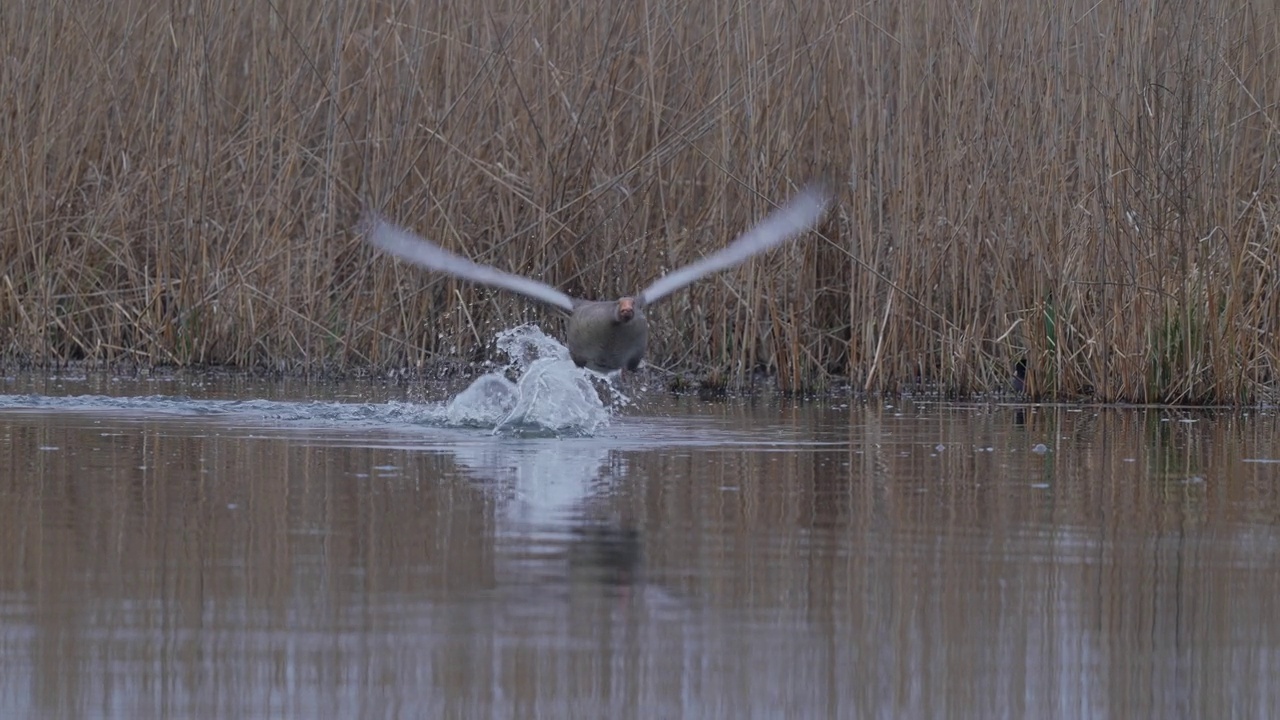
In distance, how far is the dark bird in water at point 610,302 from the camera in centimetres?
938

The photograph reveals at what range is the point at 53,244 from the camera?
1292 cm

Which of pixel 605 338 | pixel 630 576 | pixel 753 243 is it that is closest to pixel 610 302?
pixel 605 338

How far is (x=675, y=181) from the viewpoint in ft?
40.7

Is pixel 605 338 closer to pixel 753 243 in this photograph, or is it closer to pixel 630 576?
pixel 753 243

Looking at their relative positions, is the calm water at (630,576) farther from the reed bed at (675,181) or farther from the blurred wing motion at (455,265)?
the reed bed at (675,181)

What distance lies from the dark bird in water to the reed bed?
170cm

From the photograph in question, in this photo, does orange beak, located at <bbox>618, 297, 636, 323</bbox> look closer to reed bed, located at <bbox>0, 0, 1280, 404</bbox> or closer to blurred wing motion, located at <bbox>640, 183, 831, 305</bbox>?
blurred wing motion, located at <bbox>640, 183, 831, 305</bbox>

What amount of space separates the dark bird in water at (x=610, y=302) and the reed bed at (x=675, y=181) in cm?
170

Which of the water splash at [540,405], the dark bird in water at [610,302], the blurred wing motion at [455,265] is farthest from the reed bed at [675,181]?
the water splash at [540,405]

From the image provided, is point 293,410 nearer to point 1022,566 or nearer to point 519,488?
point 519,488

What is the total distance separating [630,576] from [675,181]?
7671 mm

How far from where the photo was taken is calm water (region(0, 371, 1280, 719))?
3.79 meters

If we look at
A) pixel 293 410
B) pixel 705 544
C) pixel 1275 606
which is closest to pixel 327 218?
pixel 293 410

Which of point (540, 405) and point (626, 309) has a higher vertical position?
point (626, 309)
